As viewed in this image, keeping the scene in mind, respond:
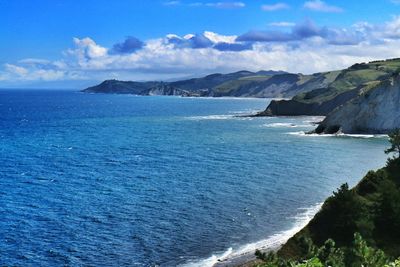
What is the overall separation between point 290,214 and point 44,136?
97.2 meters

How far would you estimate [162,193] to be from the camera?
69.6m

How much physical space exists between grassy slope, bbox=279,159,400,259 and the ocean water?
270 inches

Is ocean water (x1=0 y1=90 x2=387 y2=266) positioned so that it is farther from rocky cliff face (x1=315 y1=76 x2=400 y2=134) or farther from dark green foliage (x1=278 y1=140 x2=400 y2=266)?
rocky cliff face (x1=315 y1=76 x2=400 y2=134)

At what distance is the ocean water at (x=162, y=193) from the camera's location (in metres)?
49.8

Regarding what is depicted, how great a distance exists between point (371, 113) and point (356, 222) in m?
109

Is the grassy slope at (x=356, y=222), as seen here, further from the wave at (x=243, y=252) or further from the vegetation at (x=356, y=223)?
the wave at (x=243, y=252)

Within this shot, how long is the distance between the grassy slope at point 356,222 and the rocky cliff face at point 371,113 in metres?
99.4

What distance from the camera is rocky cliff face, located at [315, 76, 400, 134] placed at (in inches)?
5531

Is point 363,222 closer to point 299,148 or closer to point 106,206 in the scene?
point 106,206

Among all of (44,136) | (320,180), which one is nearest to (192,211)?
(320,180)

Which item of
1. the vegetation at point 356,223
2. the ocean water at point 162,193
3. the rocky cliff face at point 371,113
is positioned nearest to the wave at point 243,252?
the ocean water at point 162,193

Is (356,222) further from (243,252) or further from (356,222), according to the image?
(243,252)

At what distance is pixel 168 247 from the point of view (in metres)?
49.8

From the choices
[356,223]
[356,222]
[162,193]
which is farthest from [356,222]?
[162,193]
